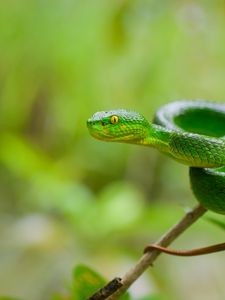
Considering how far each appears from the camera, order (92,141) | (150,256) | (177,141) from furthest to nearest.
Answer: (92,141), (177,141), (150,256)

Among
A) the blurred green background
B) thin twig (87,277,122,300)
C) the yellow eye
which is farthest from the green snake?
the blurred green background

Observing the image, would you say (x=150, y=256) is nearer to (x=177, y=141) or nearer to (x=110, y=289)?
(x=110, y=289)

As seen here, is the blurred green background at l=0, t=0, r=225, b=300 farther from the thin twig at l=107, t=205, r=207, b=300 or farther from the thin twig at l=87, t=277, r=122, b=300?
the thin twig at l=87, t=277, r=122, b=300

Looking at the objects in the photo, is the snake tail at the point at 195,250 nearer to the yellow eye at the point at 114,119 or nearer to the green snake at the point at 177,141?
the green snake at the point at 177,141

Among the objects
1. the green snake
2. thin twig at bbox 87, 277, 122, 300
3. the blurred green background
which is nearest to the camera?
thin twig at bbox 87, 277, 122, 300

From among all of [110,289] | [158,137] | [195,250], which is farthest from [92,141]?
[110,289]

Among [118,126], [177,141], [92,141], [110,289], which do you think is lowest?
[110,289]
